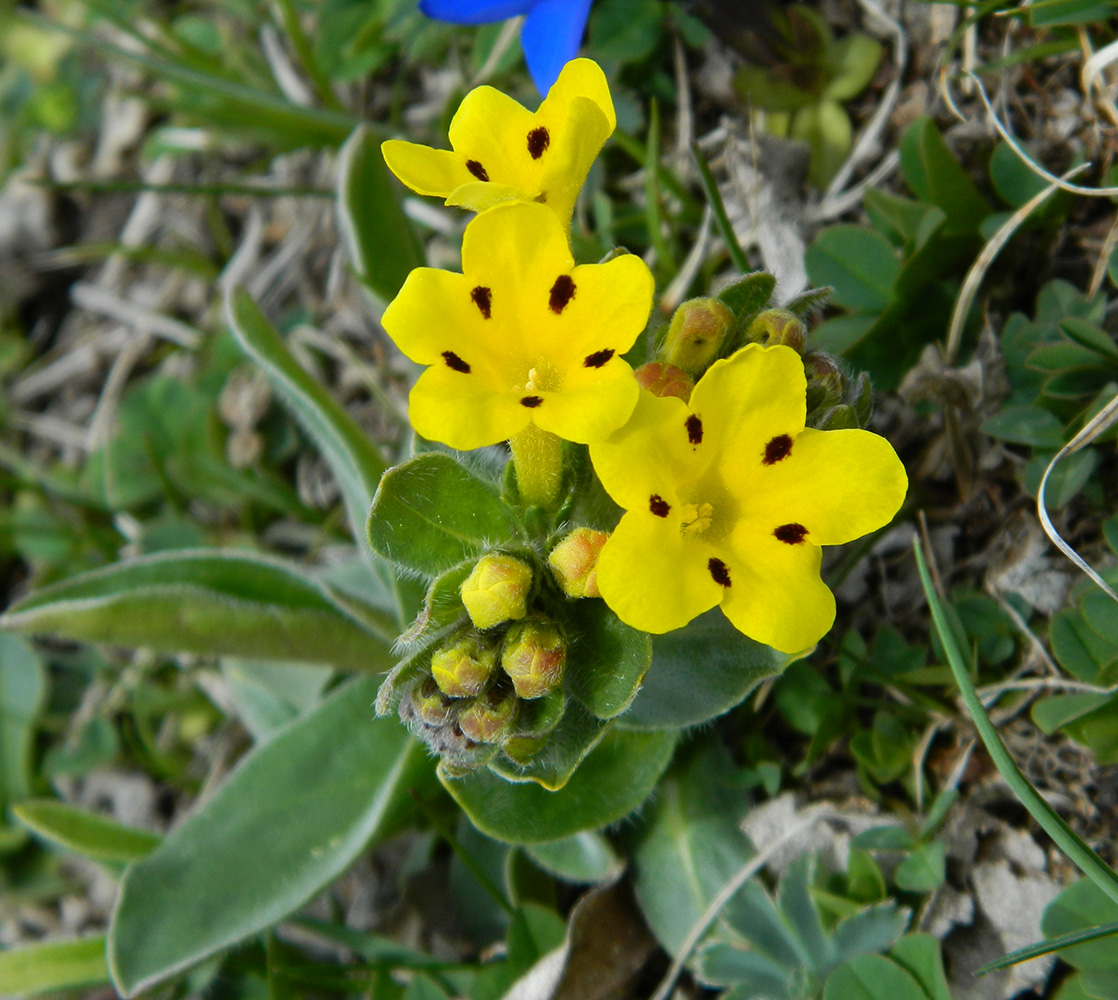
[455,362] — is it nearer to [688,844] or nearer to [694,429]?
[694,429]

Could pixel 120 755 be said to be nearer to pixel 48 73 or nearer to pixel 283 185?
pixel 283 185

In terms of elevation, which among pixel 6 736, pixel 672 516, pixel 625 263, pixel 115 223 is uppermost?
pixel 625 263

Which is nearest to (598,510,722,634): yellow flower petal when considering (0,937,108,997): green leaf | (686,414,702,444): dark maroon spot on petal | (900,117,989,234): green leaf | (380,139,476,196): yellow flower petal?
(686,414,702,444): dark maroon spot on petal

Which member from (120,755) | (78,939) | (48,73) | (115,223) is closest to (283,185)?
(115,223)

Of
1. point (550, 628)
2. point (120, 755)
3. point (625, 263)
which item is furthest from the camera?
point (120, 755)

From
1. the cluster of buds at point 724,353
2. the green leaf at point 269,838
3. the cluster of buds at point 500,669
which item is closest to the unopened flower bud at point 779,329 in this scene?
the cluster of buds at point 724,353

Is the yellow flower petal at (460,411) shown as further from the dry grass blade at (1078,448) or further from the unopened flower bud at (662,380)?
the dry grass blade at (1078,448)
